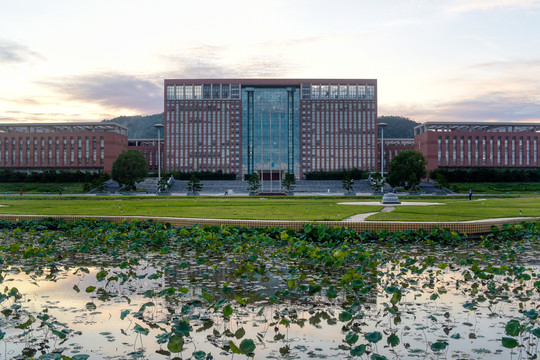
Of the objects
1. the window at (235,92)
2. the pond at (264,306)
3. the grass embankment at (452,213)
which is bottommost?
the pond at (264,306)

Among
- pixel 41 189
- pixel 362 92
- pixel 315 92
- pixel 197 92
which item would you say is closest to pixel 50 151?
pixel 41 189

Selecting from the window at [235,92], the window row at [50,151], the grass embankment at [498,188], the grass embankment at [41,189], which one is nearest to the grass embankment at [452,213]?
the grass embankment at [498,188]

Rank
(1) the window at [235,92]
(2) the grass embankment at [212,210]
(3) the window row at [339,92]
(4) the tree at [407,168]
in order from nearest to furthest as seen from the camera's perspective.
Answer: (2) the grass embankment at [212,210]
(4) the tree at [407,168]
(1) the window at [235,92]
(3) the window row at [339,92]

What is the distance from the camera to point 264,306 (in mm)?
8648

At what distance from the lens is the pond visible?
6.61 m

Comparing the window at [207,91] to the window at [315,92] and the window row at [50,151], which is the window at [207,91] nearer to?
the window at [315,92]

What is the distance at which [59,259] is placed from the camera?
1388cm

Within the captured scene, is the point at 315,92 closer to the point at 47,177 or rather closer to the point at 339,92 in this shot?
the point at 339,92

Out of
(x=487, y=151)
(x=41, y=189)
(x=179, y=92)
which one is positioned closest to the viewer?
(x=41, y=189)

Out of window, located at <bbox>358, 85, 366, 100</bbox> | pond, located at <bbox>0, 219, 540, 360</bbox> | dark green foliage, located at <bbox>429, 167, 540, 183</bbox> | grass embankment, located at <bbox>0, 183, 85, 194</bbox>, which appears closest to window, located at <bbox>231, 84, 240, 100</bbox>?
window, located at <bbox>358, 85, 366, 100</bbox>

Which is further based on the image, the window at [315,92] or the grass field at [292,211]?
the window at [315,92]

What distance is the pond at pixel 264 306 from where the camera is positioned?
21.7 feet

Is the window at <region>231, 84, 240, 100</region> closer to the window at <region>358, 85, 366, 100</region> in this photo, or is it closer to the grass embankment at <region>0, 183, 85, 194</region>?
the window at <region>358, 85, 366, 100</region>

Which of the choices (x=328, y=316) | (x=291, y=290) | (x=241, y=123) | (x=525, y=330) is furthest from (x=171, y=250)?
(x=241, y=123)
